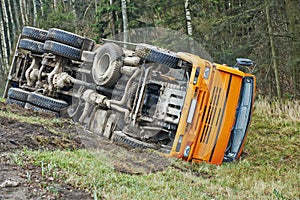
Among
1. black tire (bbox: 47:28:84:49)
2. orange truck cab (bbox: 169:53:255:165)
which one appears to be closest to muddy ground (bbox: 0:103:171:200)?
orange truck cab (bbox: 169:53:255:165)

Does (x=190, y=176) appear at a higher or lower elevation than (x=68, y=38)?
lower

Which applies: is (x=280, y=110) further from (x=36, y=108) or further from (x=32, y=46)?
(x=32, y=46)

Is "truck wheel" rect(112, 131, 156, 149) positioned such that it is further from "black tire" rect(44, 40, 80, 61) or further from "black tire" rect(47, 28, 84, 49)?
"black tire" rect(47, 28, 84, 49)

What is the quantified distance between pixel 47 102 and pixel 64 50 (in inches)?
39.8

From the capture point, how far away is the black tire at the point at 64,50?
8.16 meters

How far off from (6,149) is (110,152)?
4.71ft

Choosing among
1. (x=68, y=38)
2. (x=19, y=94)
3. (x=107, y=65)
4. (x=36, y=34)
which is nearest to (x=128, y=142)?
(x=107, y=65)

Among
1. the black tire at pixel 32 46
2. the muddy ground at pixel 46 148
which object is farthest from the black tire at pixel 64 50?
the muddy ground at pixel 46 148

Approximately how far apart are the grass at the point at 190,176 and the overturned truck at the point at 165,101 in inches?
15.4

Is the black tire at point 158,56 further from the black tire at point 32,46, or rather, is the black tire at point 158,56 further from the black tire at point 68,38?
the black tire at point 32,46

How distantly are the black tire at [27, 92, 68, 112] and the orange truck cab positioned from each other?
294 centimetres

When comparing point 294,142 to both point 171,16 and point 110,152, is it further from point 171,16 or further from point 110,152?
point 171,16

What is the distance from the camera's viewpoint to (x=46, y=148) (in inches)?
203

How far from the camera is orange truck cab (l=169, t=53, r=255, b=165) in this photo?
18.9 ft
